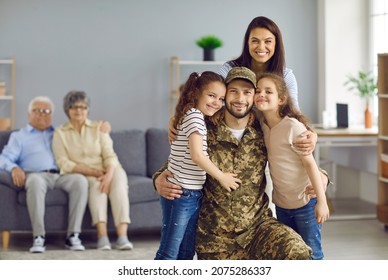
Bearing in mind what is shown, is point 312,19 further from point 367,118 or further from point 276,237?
point 276,237

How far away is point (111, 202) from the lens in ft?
12.5

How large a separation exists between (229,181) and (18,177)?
84.3 inches

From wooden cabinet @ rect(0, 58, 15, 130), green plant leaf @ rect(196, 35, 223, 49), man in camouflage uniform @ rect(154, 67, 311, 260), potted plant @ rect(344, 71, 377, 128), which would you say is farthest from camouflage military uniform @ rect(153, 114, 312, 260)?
wooden cabinet @ rect(0, 58, 15, 130)

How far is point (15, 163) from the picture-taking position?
12.7ft

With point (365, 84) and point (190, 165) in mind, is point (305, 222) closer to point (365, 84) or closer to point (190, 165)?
point (190, 165)

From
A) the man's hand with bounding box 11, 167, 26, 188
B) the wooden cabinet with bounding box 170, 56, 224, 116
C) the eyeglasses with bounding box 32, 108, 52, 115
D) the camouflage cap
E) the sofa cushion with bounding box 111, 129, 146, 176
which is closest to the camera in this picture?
the camouflage cap

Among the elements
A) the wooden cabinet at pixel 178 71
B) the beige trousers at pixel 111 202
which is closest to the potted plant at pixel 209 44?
the wooden cabinet at pixel 178 71

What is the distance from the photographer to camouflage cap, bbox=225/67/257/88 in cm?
177

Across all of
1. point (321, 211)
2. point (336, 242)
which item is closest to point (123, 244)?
point (336, 242)

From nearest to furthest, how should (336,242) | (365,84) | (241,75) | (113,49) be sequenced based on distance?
(241,75) → (336,242) → (365,84) → (113,49)

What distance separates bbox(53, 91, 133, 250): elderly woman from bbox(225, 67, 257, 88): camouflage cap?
204 centimetres

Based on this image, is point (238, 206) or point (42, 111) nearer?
point (238, 206)

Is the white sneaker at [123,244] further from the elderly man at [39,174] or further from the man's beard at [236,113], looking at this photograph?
the man's beard at [236,113]

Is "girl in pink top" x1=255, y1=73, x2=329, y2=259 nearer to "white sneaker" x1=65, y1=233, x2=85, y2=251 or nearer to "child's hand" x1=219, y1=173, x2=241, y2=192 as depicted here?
"child's hand" x1=219, y1=173, x2=241, y2=192
